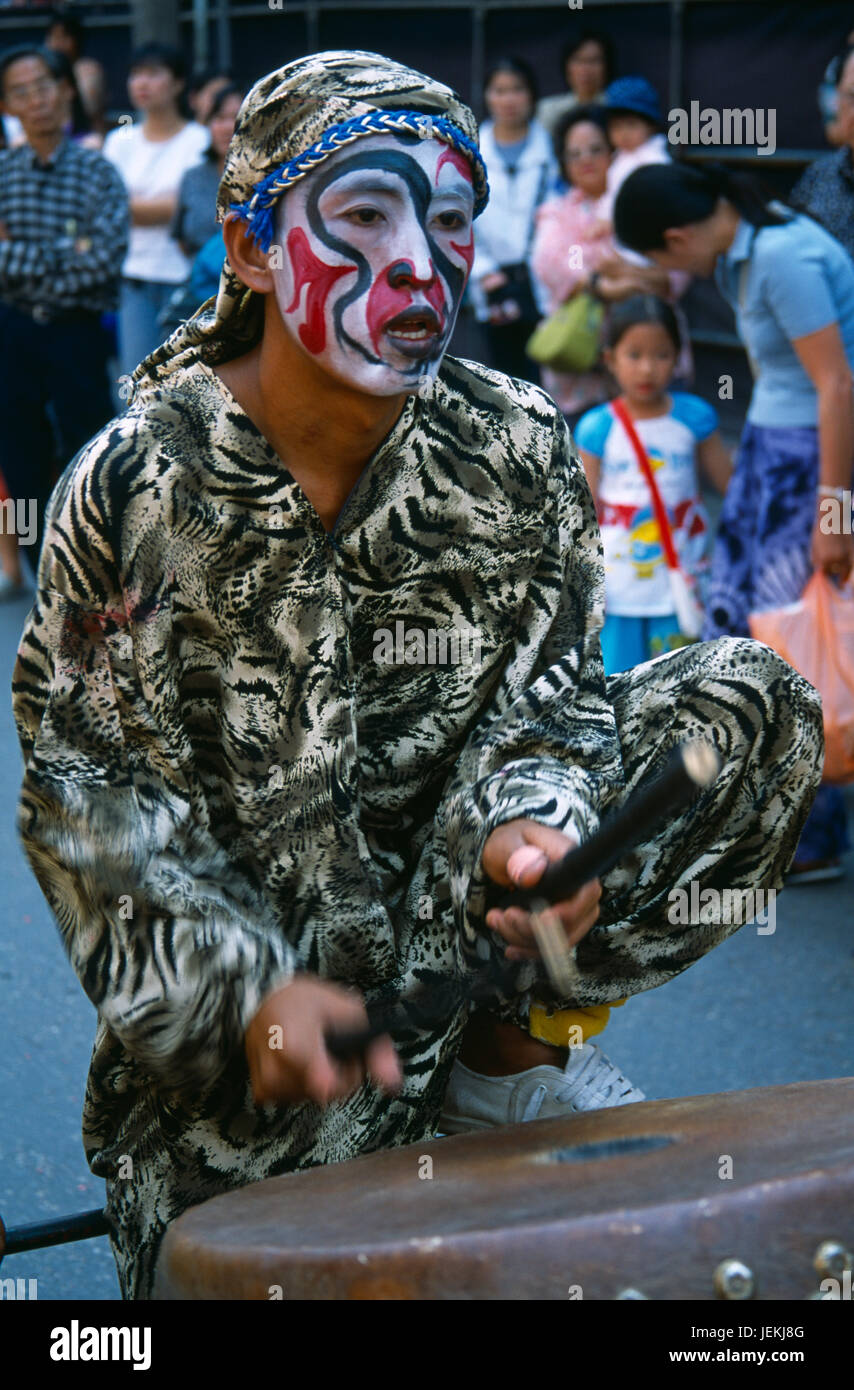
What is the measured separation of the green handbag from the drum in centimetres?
502

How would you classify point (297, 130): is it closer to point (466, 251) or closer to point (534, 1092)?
point (466, 251)

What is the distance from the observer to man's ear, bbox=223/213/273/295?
6.53 feet

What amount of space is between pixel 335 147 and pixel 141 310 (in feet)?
20.7

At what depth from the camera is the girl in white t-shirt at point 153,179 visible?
782 centimetres

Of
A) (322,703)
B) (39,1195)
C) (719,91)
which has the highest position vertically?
(719,91)

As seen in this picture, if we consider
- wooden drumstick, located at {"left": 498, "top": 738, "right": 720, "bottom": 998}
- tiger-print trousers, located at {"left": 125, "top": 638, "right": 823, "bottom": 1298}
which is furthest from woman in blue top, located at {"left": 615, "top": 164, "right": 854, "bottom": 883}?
wooden drumstick, located at {"left": 498, "top": 738, "right": 720, "bottom": 998}

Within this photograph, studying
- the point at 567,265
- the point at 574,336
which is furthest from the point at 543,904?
the point at 567,265

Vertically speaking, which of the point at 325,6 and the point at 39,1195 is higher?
the point at 325,6

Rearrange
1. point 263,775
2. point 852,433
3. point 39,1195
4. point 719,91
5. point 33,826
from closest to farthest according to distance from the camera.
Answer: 1. point 33,826
2. point 263,775
3. point 39,1195
4. point 852,433
5. point 719,91

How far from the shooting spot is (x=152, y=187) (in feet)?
25.7

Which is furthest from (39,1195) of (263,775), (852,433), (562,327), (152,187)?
(152,187)

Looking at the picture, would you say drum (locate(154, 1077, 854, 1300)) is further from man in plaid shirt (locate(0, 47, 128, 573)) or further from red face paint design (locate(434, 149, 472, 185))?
man in plaid shirt (locate(0, 47, 128, 573))

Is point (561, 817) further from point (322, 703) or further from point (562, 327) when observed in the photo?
point (562, 327)
